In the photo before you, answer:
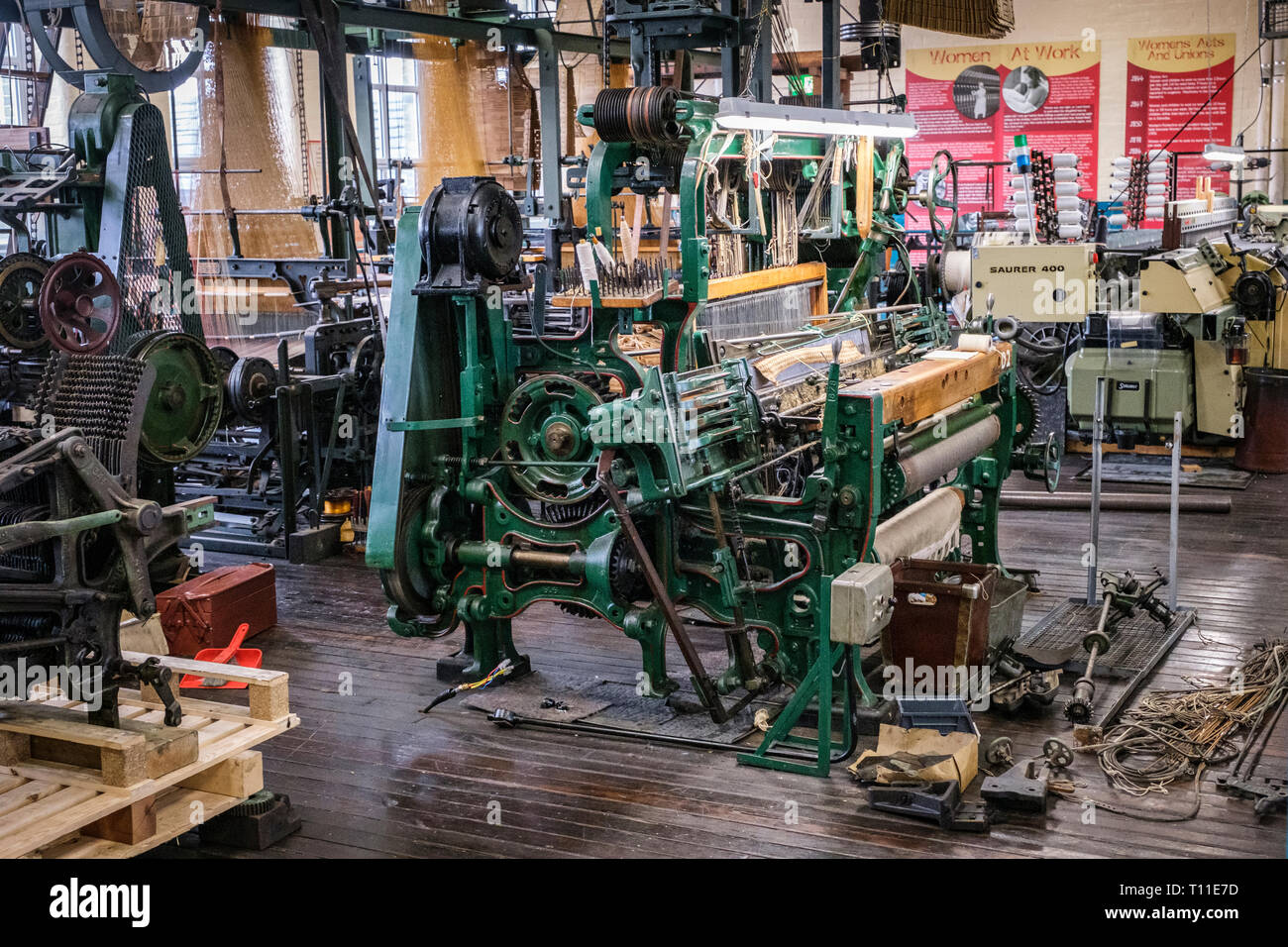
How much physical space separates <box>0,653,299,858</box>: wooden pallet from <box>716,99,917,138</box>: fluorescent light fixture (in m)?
2.60

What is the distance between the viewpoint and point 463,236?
532 cm

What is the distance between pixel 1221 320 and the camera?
967 centimetres

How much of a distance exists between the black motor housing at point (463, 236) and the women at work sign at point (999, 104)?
9888 millimetres

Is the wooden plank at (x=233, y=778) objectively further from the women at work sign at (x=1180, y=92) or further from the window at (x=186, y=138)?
the women at work sign at (x=1180, y=92)

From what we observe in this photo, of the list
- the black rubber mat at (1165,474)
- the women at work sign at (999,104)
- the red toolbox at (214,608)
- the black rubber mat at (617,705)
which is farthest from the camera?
the women at work sign at (999,104)

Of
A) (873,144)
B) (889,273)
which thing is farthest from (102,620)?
(889,273)

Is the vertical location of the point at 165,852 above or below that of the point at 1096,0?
below

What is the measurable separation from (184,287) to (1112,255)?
6.27 m

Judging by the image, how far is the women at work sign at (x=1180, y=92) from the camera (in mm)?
14172

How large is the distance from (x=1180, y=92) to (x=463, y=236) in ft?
37.4

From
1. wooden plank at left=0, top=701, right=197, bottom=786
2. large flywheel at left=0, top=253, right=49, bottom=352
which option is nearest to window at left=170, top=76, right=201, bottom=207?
large flywheel at left=0, top=253, right=49, bottom=352

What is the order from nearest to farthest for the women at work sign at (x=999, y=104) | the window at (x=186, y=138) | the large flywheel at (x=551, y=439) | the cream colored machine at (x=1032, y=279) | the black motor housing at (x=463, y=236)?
the black motor housing at (x=463, y=236) → the large flywheel at (x=551, y=439) → the cream colored machine at (x=1032, y=279) → the window at (x=186, y=138) → the women at work sign at (x=999, y=104)

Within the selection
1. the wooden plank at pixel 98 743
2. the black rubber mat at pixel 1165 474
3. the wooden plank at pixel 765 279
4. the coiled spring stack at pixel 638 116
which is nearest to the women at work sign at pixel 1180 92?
the black rubber mat at pixel 1165 474

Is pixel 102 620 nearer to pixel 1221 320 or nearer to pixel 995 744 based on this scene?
pixel 995 744
